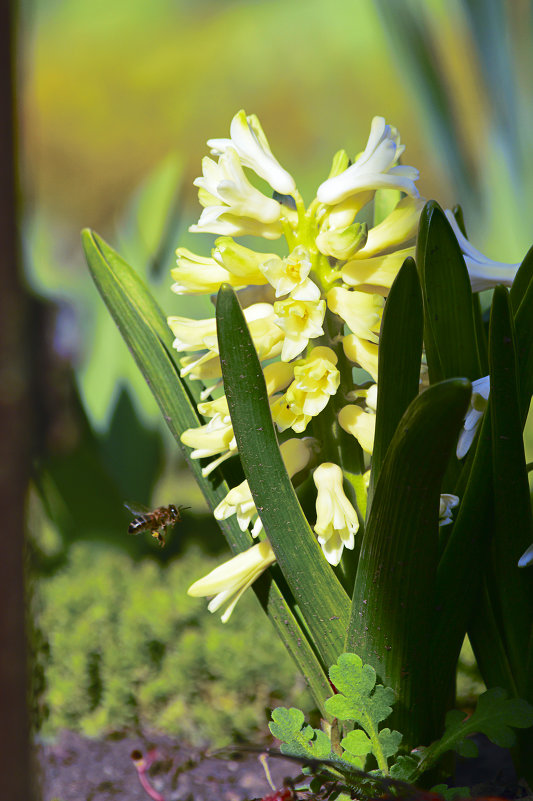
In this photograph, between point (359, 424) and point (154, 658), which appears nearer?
point (359, 424)

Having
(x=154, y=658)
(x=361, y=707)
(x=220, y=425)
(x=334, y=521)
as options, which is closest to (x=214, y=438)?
(x=220, y=425)

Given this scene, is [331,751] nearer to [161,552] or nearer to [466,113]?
[161,552]

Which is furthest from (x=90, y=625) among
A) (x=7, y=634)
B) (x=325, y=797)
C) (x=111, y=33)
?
(x=111, y=33)

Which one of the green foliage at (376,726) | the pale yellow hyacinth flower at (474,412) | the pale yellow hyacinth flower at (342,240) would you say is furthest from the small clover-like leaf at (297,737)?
the pale yellow hyacinth flower at (342,240)

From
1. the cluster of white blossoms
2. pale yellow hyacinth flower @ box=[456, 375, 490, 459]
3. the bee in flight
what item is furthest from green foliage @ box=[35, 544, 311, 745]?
pale yellow hyacinth flower @ box=[456, 375, 490, 459]

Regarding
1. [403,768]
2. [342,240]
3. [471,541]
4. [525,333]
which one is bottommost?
[403,768]

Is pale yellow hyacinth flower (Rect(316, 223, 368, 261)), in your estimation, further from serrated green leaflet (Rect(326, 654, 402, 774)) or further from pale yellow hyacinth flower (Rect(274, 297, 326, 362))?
serrated green leaflet (Rect(326, 654, 402, 774))

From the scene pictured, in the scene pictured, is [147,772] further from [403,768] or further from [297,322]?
[297,322]
